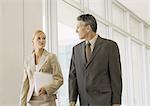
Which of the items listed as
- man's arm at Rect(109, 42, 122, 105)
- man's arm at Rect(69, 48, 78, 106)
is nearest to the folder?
man's arm at Rect(69, 48, 78, 106)

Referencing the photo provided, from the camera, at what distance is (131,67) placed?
9.61 m

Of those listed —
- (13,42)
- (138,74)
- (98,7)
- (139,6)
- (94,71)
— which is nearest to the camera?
(94,71)

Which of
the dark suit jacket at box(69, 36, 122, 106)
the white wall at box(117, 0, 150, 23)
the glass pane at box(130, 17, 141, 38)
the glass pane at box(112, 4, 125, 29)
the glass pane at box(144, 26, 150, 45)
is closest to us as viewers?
the dark suit jacket at box(69, 36, 122, 106)

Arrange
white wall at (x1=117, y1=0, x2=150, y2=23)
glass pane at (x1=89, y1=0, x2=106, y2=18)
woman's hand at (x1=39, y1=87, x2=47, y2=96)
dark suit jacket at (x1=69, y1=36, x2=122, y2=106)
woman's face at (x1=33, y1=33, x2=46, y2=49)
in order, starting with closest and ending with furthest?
dark suit jacket at (x1=69, y1=36, x2=122, y2=106) → woman's hand at (x1=39, y1=87, x2=47, y2=96) → woman's face at (x1=33, y1=33, x2=46, y2=49) → glass pane at (x1=89, y1=0, x2=106, y2=18) → white wall at (x1=117, y1=0, x2=150, y2=23)

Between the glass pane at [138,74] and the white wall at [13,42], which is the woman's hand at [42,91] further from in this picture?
the glass pane at [138,74]

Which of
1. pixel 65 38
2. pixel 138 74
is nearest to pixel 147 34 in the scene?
pixel 138 74

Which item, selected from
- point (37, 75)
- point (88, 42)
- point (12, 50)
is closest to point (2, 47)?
point (12, 50)

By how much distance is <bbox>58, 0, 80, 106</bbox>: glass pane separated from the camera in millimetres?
5324

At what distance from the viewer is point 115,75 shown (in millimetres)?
2934

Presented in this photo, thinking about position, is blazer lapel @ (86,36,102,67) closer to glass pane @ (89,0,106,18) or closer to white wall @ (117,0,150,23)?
glass pane @ (89,0,106,18)

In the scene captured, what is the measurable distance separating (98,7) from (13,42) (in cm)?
379

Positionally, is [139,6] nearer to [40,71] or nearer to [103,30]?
[103,30]

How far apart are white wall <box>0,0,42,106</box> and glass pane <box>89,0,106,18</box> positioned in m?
2.76

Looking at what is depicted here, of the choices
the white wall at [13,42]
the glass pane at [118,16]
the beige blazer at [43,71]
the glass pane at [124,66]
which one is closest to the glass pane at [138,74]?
the glass pane at [124,66]
